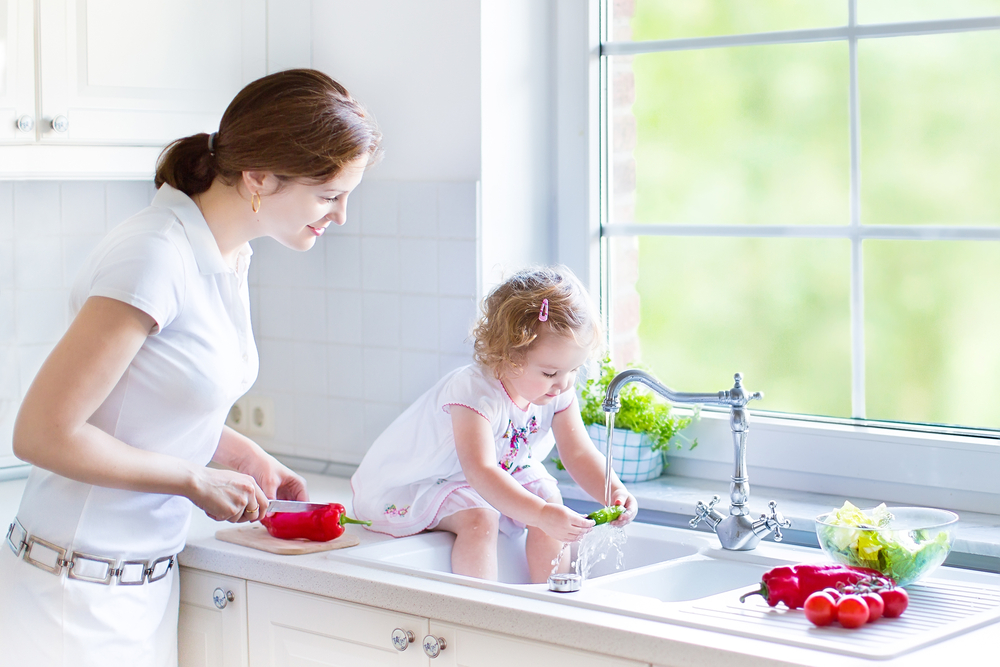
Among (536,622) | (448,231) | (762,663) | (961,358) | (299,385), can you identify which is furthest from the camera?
(299,385)

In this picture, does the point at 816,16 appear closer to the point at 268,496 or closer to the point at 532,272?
the point at 532,272

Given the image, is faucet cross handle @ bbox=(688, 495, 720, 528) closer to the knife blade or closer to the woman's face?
the knife blade

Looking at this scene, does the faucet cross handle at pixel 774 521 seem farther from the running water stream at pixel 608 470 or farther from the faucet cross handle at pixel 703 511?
the running water stream at pixel 608 470

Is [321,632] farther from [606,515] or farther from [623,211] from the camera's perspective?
[623,211]

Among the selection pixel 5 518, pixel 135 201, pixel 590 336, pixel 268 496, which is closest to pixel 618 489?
pixel 590 336

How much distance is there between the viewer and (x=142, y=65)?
→ 1954 millimetres

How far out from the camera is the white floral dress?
5.90 feet

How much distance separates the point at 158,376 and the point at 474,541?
58cm

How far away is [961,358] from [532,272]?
77cm

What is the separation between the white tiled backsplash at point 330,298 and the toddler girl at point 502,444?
0.29 metres

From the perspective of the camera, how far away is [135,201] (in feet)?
7.86

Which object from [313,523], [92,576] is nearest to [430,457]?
[313,523]

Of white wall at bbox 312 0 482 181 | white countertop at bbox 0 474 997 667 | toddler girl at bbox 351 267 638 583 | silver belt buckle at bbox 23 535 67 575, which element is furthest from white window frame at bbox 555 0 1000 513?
silver belt buckle at bbox 23 535 67 575

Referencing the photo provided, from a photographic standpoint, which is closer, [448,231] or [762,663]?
[762,663]
